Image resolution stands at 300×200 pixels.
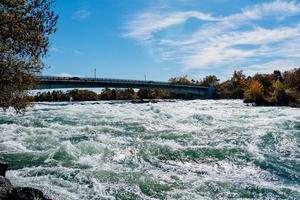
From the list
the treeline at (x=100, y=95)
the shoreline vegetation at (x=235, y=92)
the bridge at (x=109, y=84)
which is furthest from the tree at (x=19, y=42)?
the treeline at (x=100, y=95)

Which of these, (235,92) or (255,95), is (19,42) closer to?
(255,95)

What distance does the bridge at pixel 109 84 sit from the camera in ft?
295

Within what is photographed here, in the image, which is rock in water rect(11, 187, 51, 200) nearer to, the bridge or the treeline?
the bridge

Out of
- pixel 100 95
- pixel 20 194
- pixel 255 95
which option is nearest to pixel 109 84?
pixel 255 95

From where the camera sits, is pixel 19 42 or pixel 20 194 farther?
pixel 19 42

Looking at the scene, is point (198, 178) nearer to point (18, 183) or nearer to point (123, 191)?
point (123, 191)

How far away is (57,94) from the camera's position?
15125cm

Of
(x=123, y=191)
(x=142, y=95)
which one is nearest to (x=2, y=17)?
(x=123, y=191)

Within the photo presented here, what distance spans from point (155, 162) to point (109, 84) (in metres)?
95.7

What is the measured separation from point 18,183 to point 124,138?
45.5 feet

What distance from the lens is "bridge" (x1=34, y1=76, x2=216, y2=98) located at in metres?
90.0

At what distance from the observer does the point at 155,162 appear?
21.5 meters

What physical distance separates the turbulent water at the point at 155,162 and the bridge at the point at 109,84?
39764 mm

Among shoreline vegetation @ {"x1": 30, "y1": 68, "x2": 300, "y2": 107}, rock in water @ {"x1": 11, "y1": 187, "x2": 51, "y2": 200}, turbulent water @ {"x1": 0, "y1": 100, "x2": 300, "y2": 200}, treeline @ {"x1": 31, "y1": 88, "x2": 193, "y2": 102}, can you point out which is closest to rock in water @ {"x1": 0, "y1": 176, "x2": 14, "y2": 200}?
rock in water @ {"x1": 11, "y1": 187, "x2": 51, "y2": 200}
